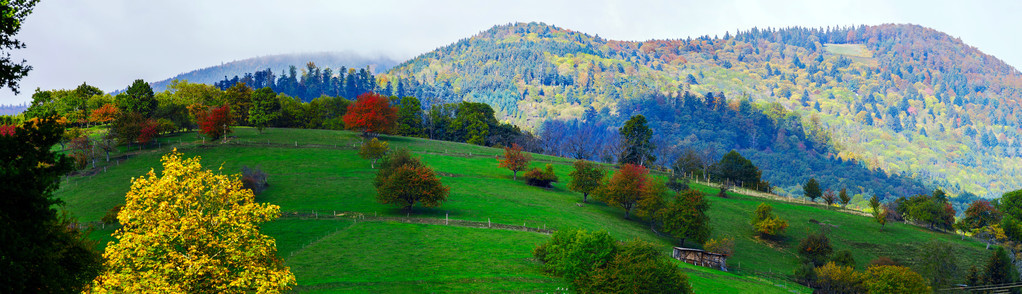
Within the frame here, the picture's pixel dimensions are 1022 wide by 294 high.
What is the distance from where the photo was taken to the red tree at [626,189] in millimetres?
87875

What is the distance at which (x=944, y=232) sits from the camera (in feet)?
360

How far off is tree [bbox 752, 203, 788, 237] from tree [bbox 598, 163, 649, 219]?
68.0 feet

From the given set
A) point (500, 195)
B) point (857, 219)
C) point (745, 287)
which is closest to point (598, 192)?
point (500, 195)

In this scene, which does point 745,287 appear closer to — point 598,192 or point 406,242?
point 598,192

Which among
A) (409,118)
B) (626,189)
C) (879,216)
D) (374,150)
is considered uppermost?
(409,118)

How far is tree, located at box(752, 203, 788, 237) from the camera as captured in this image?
293 ft

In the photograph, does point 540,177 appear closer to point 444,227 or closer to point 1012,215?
point 444,227

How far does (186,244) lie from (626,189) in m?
71.5

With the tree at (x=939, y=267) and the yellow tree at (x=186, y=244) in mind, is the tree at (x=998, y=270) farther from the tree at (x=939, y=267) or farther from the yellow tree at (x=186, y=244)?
the yellow tree at (x=186, y=244)

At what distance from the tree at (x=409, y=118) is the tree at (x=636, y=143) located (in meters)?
61.5

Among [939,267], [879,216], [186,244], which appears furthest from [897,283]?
[186,244]

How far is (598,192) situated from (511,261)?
1564 inches

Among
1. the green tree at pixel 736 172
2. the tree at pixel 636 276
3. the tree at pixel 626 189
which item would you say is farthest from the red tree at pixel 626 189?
the green tree at pixel 736 172

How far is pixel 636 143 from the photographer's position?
458 feet
